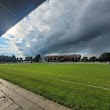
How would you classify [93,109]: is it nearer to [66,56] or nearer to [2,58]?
[66,56]

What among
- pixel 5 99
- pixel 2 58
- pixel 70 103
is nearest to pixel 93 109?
pixel 70 103

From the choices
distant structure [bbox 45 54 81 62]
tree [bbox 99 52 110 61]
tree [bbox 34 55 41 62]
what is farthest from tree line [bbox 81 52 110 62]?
tree [bbox 34 55 41 62]

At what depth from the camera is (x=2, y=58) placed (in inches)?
5753

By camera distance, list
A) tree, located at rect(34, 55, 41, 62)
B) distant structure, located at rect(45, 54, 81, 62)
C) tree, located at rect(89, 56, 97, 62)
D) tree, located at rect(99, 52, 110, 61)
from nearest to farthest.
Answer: tree, located at rect(99, 52, 110, 61) < tree, located at rect(89, 56, 97, 62) < distant structure, located at rect(45, 54, 81, 62) < tree, located at rect(34, 55, 41, 62)

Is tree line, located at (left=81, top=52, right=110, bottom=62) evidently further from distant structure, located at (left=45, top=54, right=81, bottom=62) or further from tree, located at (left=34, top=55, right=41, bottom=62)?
tree, located at (left=34, top=55, right=41, bottom=62)

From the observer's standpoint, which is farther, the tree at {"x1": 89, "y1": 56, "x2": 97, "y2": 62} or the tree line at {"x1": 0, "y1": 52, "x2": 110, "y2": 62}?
the tree at {"x1": 89, "y1": 56, "x2": 97, "y2": 62}

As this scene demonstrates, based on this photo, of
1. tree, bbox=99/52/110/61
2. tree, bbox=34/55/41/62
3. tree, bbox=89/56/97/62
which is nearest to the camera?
tree, bbox=99/52/110/61

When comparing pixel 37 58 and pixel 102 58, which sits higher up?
pixel 37 58

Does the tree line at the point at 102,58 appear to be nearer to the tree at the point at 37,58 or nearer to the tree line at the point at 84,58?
the tree line at the point at 84,58

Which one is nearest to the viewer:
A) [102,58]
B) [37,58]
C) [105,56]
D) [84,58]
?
[105,56]

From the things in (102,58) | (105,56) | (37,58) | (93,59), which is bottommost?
(93,59)

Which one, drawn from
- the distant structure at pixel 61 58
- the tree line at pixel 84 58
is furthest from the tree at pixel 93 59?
the distant structure at pixel 61 58

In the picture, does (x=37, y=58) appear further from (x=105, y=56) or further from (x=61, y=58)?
(x=105, y=56)

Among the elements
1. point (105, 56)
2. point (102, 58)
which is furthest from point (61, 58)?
point (105, 56)
